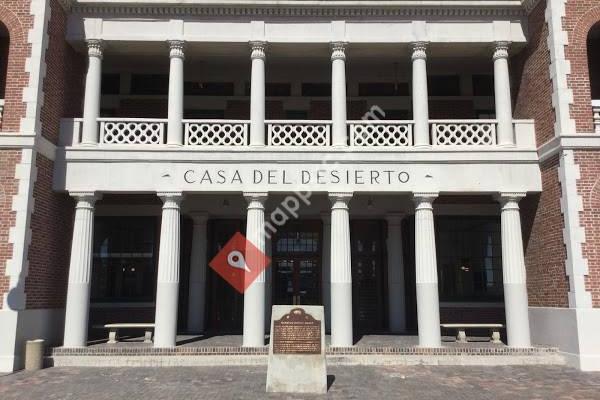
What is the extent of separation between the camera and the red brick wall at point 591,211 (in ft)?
38.7

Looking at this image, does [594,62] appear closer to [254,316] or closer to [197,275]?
[254,316]

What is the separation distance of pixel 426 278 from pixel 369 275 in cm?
443

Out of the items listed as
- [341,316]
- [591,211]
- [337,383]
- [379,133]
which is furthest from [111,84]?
[591,211]

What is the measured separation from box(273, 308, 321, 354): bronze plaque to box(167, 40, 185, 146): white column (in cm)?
620

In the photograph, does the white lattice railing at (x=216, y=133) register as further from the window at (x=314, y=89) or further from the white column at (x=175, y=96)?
Answer: the window at (x=314, y=89)

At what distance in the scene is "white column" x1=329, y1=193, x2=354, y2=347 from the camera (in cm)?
1284

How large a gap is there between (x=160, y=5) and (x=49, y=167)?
522 cm

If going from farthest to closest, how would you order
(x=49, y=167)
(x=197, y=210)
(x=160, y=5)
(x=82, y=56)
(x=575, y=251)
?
(x=197, y=210), (x=82, y=56), (x=160, y=5), (x=49, y=167), (x=575, y=251)

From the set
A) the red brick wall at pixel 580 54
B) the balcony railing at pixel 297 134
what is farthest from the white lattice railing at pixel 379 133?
the red brick wall at pixel 580 54

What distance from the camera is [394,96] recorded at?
17.2 m

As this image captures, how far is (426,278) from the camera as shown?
13055 mm

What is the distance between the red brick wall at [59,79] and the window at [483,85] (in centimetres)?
1244

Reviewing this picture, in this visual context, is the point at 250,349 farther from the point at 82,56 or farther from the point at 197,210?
the point at 82,56

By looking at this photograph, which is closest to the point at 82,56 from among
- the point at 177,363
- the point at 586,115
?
the point at 177,363
